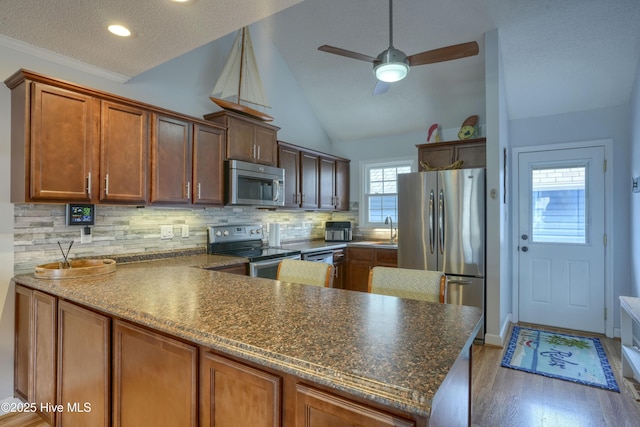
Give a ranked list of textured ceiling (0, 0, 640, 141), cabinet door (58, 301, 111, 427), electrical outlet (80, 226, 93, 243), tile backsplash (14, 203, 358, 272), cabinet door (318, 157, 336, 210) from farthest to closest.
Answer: cabinet door (318, 157, 336, 210), electrical outlet (80, 226, 93, 243), tile backsplash (14, 203, 358, 272), textured ceiling (0, 0, 640, 141), cabinet door (58, 301, 111, 427)

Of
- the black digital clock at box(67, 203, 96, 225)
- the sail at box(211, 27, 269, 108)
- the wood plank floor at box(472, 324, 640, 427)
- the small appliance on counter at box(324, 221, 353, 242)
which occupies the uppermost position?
the sail at box(211, 27, 269, 108)

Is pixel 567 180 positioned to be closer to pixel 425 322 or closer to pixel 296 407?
pixel 425 322

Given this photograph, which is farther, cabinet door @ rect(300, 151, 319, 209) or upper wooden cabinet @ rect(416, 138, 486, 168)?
cabinet door @ rect(300, 151, 319, 209)

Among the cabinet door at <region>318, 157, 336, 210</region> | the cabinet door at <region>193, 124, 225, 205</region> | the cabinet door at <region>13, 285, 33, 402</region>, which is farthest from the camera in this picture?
the cabinet door at <region>318, 157, 336, 210</region>

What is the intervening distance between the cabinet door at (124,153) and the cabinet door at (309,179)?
2040mm

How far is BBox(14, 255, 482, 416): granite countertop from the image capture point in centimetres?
78

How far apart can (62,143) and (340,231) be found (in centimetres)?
341

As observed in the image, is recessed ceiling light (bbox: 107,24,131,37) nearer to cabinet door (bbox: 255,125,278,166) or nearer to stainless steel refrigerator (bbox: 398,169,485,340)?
cabinet door (bbox: 255,125,278,166)

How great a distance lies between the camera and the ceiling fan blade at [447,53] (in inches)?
93.7

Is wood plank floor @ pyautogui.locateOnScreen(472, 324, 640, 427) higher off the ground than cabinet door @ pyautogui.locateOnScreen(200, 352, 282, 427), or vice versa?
cabinet door @ pyautogui.locateOnScreen(200, 352, 282, 427)

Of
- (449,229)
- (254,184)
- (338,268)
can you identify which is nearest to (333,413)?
(254,184)

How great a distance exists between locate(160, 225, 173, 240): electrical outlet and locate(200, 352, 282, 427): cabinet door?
2.10 meters

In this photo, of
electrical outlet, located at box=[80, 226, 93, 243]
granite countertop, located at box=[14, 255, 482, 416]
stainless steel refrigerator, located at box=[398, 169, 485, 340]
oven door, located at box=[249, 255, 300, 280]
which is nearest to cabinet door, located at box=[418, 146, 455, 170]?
stainless steel refrigerator, located at box=[398, 169, 485, 340]

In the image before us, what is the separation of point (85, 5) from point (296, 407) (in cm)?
211
